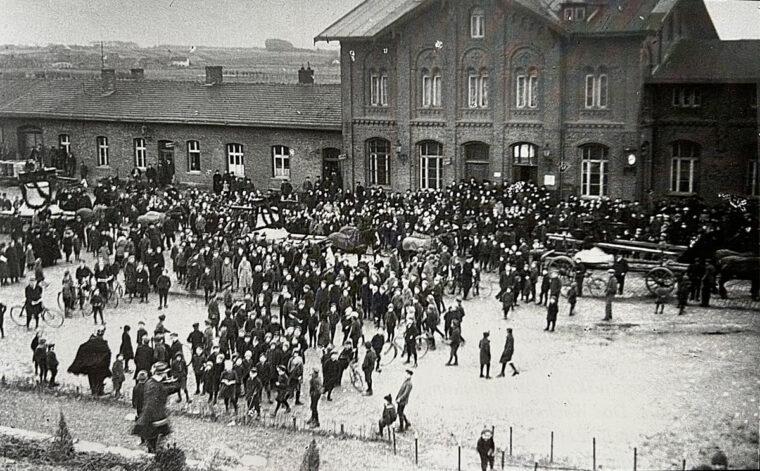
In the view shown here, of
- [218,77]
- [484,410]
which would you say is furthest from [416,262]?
[218,77]

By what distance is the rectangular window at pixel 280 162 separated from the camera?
3697 centimetres

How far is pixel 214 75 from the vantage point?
3703 centimetres

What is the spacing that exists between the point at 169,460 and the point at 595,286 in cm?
1275

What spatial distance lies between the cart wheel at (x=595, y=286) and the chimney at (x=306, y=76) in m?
18.4

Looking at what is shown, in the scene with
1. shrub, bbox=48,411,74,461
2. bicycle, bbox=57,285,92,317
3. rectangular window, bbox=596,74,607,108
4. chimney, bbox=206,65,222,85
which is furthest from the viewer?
chimney, bbox=206,65,222,85

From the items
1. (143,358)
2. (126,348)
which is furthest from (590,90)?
(143,358)

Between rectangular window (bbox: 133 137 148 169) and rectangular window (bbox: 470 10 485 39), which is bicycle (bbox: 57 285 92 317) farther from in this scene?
rectangular window (bbox: 470 10 485 39)

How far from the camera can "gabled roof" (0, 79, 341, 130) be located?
35.7 m

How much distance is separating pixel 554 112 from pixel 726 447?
19.8m

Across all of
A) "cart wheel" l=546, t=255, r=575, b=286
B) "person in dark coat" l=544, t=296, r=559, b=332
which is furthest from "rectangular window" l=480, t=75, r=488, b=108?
"person in dark coat" l=544, t=296, r=559, b=332

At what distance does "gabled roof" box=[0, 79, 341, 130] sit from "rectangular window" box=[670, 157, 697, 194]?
13438 millimetres

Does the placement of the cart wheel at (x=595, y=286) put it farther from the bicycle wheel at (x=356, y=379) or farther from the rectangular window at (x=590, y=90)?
the rectangular window at (x=590, y=90)

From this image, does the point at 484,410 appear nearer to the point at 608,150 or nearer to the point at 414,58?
the point at 608,150

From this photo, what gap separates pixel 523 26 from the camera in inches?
1231
